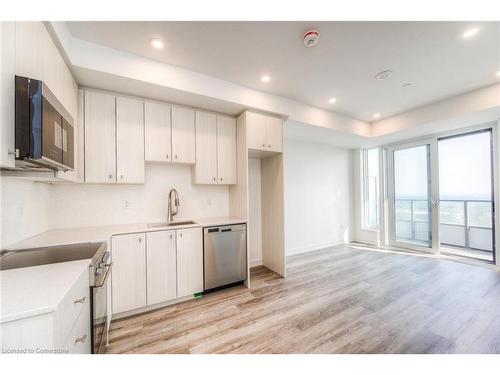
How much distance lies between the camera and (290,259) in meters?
3.89

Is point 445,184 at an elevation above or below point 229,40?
below

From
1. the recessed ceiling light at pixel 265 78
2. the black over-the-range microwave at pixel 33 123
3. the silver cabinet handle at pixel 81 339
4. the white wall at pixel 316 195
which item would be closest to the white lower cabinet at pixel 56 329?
the silver cabinet handle at pixel 81 339

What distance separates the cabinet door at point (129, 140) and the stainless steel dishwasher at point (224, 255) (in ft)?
3.73

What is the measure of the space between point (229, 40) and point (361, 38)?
1.30 meters

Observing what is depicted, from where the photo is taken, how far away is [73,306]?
1.00 meters

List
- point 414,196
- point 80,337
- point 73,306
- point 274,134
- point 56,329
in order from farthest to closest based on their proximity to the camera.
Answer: point 414,196 < point 274,134 < point 80,337 < point 73,306 < point 56,329

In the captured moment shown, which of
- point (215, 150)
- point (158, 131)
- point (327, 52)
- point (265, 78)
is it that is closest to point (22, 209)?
point (158, 131)

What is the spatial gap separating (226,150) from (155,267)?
1.82 m

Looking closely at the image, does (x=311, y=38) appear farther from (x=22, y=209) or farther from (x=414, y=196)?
(x=414, y=196)

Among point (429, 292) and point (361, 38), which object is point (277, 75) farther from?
point (429, 292)

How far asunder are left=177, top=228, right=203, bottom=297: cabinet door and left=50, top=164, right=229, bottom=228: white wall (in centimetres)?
56

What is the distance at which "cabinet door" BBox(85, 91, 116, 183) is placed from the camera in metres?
2.14
